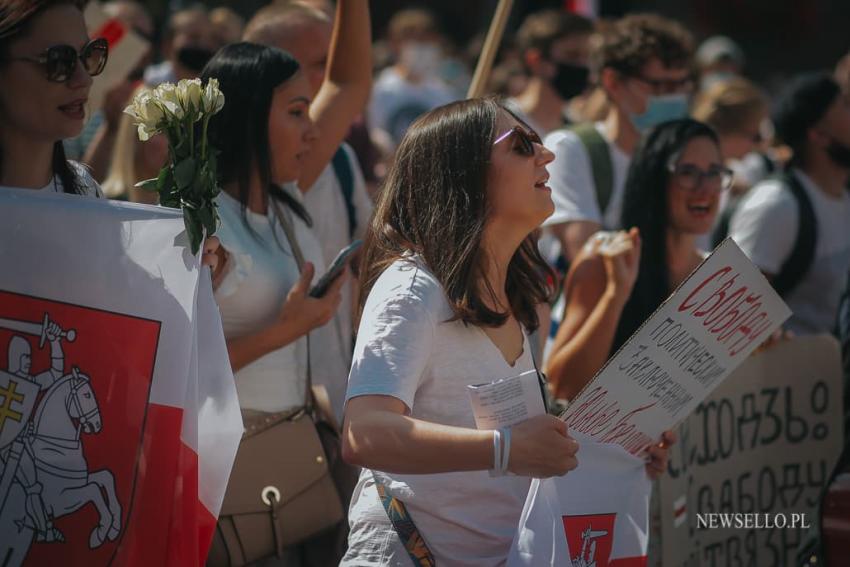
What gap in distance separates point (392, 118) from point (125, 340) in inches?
302

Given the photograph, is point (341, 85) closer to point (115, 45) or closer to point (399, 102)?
point (115, 45)

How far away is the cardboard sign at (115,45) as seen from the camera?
5832mm

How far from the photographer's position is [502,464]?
2525mm

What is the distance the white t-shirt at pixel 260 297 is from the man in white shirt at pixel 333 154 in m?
0.47

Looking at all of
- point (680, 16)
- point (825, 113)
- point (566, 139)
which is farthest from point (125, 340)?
point (680, 16)

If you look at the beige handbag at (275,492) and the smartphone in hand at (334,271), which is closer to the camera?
the beige handbag at (275,492)

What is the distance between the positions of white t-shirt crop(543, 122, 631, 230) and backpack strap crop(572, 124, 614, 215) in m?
0.02

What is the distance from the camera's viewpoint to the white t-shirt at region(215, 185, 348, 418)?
346cm

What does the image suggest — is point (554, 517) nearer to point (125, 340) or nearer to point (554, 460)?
point (554, 460)

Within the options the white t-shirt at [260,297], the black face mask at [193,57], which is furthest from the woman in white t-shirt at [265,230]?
the black face mask at [193,57]

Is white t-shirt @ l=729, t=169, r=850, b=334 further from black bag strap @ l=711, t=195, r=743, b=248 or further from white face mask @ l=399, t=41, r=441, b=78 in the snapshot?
white face mask @ l=399, t=41, r=441, b=78

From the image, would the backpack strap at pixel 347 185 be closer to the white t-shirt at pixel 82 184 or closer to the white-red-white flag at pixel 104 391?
the white t-shirt at pixel 82 184

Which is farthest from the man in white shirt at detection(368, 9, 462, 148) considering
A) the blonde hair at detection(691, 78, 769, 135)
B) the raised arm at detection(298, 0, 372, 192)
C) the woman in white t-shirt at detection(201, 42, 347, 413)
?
the woman in white t-shirt at detection(201, 42, 347, 413)

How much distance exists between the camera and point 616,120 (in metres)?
5.63
